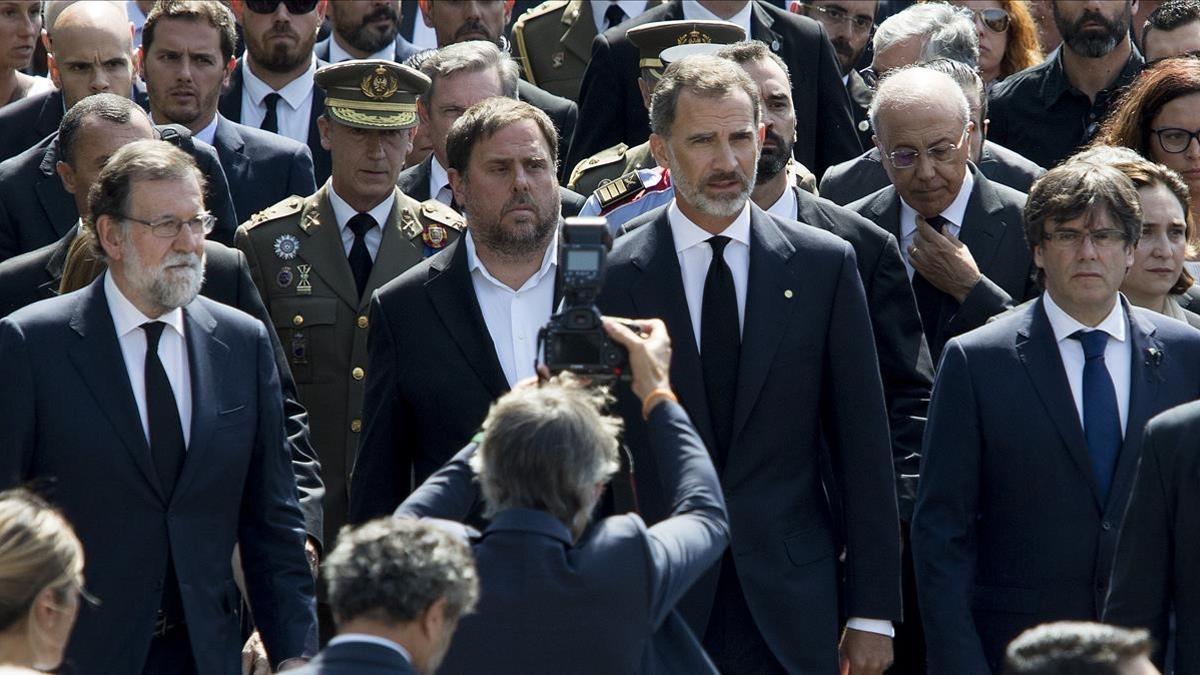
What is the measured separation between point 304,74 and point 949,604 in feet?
16.3

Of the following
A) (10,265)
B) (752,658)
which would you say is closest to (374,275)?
(10,265)

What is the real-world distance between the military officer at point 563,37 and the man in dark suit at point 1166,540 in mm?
5786

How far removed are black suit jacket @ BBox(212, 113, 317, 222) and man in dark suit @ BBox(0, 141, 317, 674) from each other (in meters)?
2.18

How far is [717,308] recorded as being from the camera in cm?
637

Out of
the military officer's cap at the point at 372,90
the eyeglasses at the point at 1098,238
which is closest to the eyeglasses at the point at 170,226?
the military officer's cap at the point at 372,90

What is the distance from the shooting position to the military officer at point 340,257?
765 centimetres

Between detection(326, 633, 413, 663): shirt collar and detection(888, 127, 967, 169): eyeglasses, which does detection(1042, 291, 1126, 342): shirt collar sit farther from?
detection(326, 633, 413, 663): shirt collar

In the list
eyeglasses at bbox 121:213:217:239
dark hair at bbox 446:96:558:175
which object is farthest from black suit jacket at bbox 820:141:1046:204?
eyeglasses at bbox 121:213:217:239

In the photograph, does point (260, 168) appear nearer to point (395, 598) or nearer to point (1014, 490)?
point (1014, 490)

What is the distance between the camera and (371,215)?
7.95 metres

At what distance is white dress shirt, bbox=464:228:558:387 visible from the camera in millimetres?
6543

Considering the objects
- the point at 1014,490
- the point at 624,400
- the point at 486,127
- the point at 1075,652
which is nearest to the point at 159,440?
the point at 624,400

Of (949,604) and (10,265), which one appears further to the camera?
(10,265)

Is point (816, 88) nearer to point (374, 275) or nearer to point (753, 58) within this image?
point (753, 58)
